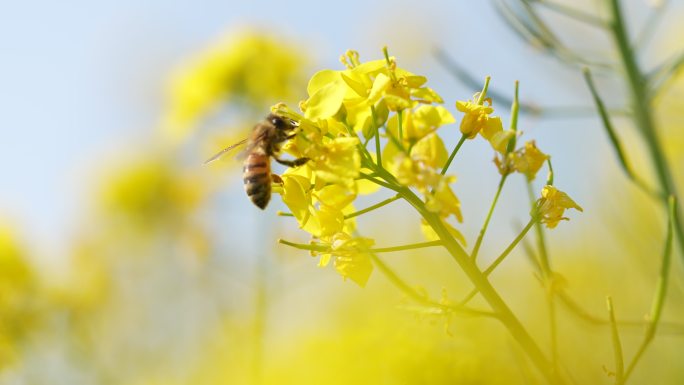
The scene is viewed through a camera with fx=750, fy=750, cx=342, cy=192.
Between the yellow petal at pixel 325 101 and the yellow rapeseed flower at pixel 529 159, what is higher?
the yellow petal at pixel 325 101

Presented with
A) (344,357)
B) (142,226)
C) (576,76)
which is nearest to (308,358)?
(344,357)

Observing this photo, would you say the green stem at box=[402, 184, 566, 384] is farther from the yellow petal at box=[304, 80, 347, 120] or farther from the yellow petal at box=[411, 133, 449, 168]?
the yellow petal at box=[304, 80, 347, 120]

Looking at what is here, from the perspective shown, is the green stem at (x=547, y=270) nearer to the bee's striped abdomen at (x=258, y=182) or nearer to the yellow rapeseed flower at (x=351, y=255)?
the yellow rapeseed flower at (x=351, y=255)

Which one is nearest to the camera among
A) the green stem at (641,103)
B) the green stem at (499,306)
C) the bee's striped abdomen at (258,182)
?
the green stem at (499,306)

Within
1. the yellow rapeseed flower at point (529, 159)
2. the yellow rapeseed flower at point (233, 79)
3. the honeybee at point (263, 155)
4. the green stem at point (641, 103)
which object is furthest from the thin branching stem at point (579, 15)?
the yellow rapeseed flower at point (233, 79)

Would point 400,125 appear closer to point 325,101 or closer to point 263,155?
point 325,101

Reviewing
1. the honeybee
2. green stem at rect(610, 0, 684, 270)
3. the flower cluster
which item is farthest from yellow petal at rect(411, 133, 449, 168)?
green stem at rect(610, 0, 684, 270)

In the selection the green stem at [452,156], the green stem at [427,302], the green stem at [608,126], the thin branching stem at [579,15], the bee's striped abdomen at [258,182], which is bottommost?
the green stem at [427,302]
